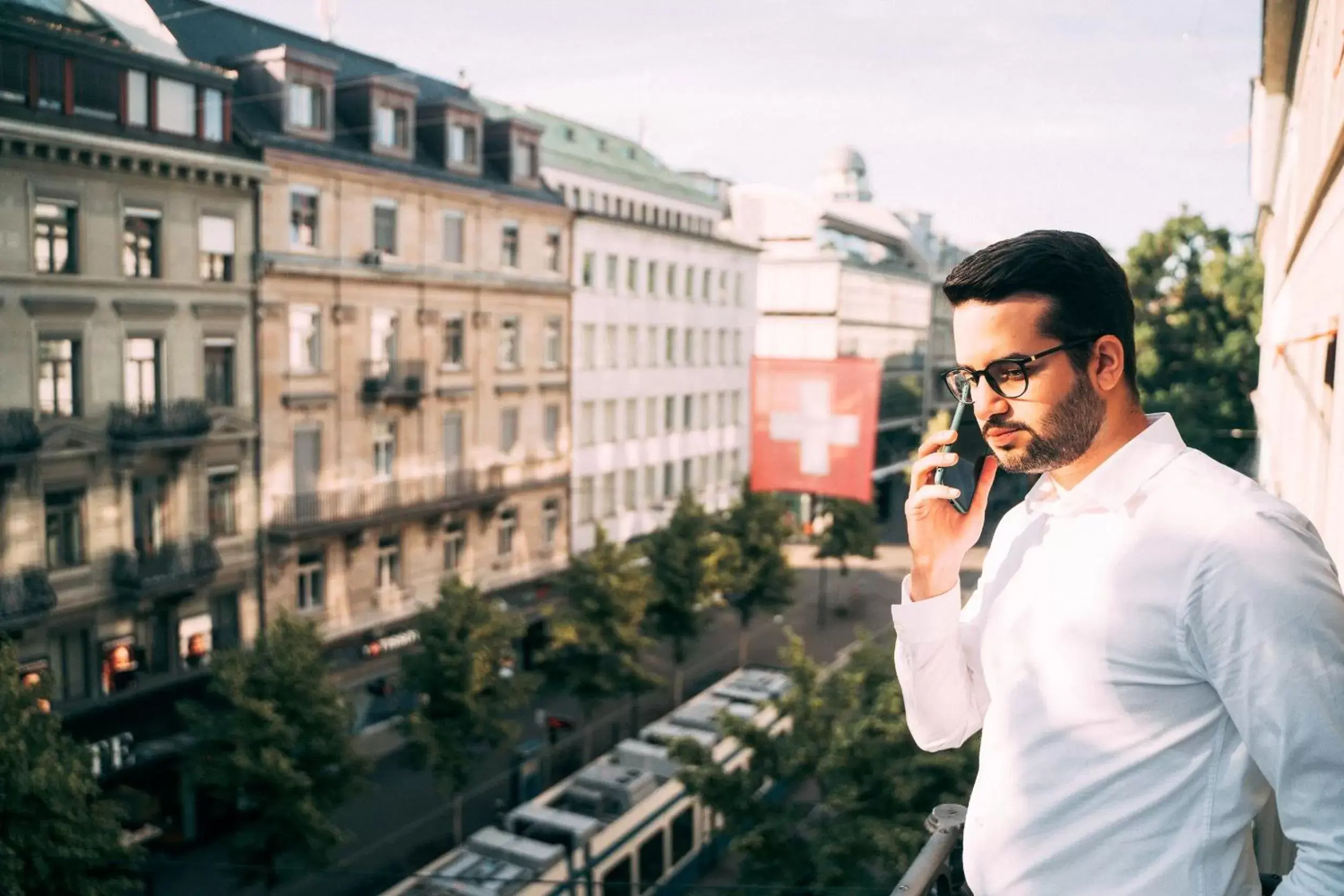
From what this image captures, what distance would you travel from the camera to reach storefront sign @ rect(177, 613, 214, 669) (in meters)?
14.8

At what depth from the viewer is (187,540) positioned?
48.5 feet

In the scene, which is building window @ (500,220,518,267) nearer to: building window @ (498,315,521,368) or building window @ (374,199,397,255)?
building window @ (498,315,521,368)

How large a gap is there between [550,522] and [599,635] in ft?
19.5

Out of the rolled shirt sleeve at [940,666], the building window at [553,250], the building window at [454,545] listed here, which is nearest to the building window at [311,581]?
the building window at [454,545]

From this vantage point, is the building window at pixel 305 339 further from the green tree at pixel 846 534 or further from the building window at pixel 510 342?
the green tree at pixel 846 534

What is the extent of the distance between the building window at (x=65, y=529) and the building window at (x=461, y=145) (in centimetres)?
970

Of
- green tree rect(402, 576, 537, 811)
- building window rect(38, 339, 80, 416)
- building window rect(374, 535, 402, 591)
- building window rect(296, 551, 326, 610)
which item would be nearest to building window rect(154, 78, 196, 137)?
building window rect(38, 339, 80, 416)

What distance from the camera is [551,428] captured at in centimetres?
2348

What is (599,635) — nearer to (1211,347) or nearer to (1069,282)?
(1211,347)

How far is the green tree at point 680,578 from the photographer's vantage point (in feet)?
68.4

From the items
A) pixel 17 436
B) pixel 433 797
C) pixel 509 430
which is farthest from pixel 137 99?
pixel 509 430

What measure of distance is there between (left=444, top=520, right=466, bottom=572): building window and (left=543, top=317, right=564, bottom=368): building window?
4266 millimetres

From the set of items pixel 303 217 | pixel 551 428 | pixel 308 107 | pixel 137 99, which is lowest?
pixel 551 428

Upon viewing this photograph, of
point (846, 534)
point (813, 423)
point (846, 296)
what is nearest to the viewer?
point (813, 423)
